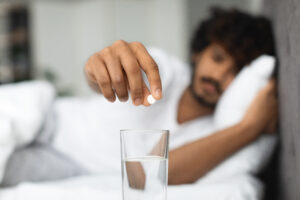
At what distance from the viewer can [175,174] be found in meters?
0.99

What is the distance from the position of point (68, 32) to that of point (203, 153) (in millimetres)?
4810

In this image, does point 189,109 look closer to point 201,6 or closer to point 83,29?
point 201,6

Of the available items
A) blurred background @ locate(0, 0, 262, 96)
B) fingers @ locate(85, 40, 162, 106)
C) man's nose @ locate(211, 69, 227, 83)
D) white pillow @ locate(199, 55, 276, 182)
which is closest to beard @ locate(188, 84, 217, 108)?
man's nose @ locate(211, 69, 227, 83)

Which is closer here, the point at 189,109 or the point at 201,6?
the point at 189,109

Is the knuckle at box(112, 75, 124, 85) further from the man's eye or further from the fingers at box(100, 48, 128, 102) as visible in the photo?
the man's eye

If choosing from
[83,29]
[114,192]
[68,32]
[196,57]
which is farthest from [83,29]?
[114,192]

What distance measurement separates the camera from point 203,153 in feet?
3.34

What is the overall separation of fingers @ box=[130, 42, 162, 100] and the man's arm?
1.55ft

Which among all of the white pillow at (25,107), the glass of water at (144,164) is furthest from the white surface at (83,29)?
the glass of water at (144,164)

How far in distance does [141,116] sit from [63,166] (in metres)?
0.34

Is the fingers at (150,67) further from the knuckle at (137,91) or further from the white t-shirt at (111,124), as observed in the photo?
the white t-shirt at (111,124)

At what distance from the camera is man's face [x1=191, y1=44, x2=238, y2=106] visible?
1472mm

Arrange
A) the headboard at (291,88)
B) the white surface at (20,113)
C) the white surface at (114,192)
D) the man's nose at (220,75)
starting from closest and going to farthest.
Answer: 1. the headboard at (291,88)
2. the white surface at (114,192)
3. the white surface at (20,113)
4. the man's nose at (220,75)

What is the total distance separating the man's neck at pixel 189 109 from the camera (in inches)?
58.2
